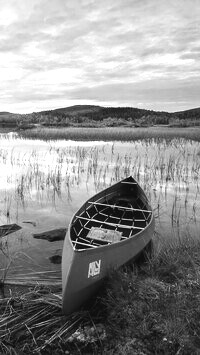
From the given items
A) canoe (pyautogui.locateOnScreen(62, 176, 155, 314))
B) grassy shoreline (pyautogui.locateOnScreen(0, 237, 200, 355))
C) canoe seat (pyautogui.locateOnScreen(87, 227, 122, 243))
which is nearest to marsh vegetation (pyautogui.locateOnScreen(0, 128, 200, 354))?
grassy shoreline (pyautogui.locateOnScreen(0, 237, 200, 355))

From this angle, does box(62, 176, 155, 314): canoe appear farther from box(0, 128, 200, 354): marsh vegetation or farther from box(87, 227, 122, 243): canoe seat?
box(0, 128, 200, 354): marsh vegetation

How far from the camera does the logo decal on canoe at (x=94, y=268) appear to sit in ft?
18.7

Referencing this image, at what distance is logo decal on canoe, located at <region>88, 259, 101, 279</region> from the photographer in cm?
570

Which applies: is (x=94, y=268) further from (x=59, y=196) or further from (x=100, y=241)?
(x=59, y=196)

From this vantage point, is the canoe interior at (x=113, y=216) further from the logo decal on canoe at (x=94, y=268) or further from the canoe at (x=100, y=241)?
the logo decal on canoe at (x=94, y=268)

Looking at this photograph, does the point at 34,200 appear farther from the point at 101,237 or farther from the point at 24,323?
the point at 24,323

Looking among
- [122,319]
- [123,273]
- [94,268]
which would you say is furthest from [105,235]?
[122,319]

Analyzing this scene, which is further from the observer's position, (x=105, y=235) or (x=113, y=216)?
(x=113, y=216)

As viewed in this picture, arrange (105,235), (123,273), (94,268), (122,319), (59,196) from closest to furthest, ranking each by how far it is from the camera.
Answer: (122,319) < (94,268) < (123,273) < (105,235) < (59,196)

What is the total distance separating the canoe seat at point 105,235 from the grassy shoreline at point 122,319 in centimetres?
141

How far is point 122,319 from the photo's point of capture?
5.14 m

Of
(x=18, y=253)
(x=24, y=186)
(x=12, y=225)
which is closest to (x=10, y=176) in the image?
(x=24, y=186)

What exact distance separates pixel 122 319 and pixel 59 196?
30.6ft

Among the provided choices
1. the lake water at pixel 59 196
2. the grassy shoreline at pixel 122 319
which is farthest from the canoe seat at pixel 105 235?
the grassy shoreline at pixel 122 319
